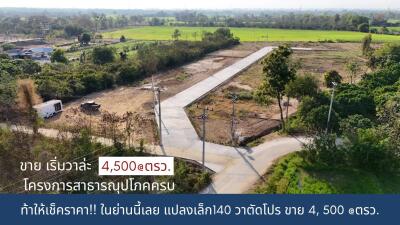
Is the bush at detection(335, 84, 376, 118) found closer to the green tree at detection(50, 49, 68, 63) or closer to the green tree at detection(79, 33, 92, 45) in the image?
the green tree at detection(50, 49, 68, 63)

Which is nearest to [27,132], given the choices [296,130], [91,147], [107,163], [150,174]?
[91,147]

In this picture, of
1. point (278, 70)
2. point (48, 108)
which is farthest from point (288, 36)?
point (48, 108)

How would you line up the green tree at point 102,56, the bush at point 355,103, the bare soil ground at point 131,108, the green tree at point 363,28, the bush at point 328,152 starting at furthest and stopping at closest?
the green tree at point 363,28
the green tree at point 102,56
the bush at point 355,103
the bare soil ground at point 131,108
the bush at point 328,152

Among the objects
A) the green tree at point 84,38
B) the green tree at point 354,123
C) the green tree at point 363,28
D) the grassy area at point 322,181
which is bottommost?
the grassy area at point 322,181

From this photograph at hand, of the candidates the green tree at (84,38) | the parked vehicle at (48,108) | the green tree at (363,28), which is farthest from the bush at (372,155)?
the green tree at (363,28)

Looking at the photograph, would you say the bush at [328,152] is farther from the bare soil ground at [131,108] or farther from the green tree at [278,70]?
the bare soil ground at [131,108]

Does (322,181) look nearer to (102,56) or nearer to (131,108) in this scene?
(131,108)
